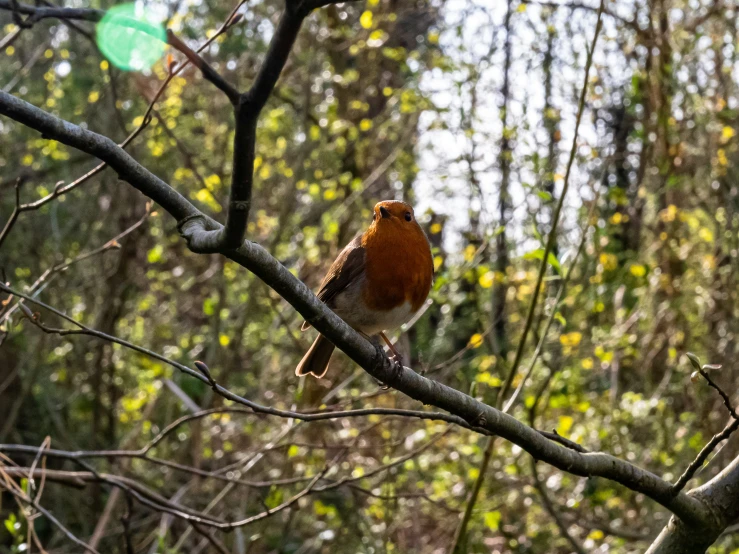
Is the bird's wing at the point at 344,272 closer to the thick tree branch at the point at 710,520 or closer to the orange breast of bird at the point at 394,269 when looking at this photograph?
the orange breast of bird at the point at 394,269

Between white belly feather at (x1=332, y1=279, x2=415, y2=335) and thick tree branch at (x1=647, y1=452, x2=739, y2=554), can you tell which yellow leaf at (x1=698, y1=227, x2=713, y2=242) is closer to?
white belly feather at (x1=332, y1=279, x2=415, y2=335)

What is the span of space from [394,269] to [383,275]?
0.05 metres

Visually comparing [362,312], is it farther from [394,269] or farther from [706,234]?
[706,234]

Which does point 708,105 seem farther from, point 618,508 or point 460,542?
point 460,542

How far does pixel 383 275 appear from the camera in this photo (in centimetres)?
312

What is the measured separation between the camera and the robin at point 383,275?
3137 millimetres

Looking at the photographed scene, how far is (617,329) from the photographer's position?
5.85m

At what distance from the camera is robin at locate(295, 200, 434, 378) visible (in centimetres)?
314

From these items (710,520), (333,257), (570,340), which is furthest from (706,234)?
(710,520)

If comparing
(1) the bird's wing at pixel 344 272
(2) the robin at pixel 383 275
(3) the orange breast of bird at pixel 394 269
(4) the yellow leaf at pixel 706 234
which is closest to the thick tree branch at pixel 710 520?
(2) the robin at pixel 383 275

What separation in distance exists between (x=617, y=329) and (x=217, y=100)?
402 centimetres

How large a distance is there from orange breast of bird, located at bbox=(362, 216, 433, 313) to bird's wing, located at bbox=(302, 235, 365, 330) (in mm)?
36

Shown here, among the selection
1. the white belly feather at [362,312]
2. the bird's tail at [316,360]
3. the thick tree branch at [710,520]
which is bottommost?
the thick tree branch at [710,520]

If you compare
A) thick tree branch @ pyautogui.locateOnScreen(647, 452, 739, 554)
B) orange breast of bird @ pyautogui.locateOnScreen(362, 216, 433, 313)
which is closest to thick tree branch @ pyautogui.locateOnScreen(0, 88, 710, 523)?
thick tree branch @ pyautogui.locateOnScreen(647, 452, 739, 554)
